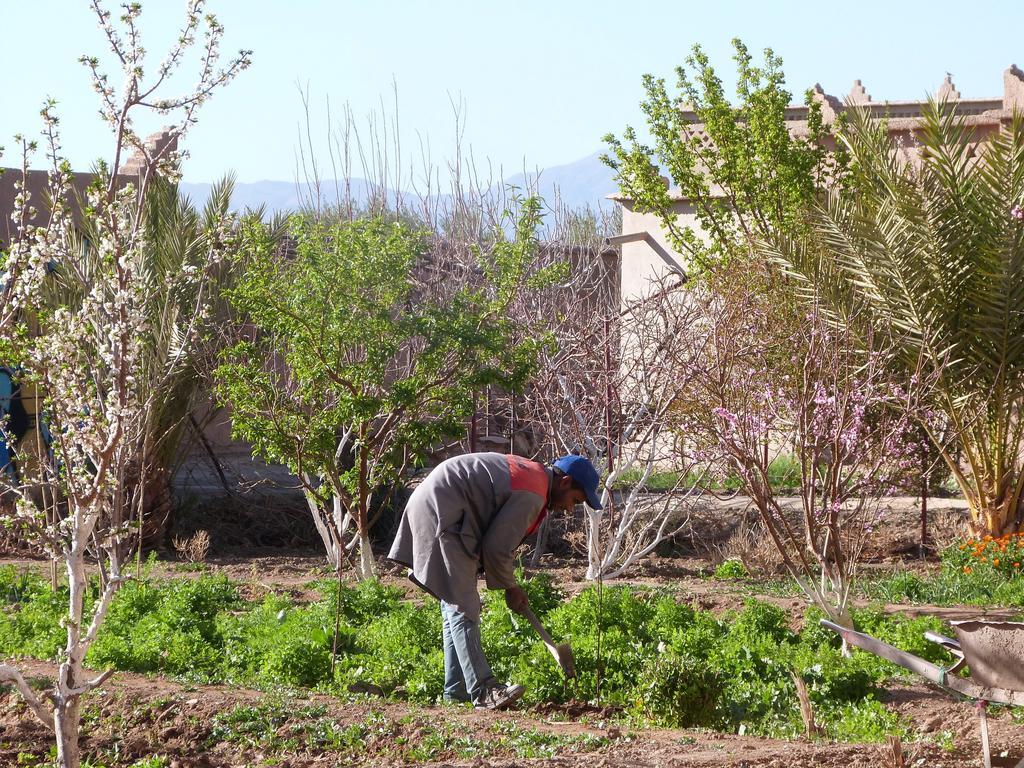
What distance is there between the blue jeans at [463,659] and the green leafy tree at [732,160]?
776 centimetres

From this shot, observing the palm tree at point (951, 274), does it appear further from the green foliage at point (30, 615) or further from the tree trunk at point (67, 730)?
the tree trunk at point (67, 730)

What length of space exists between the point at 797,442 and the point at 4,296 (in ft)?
17.8

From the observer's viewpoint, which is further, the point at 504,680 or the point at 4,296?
the point at 504,680

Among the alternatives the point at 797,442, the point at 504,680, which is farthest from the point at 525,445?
the point at 504,680

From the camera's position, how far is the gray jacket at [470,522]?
19.9 ft

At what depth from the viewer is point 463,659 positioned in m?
6.20

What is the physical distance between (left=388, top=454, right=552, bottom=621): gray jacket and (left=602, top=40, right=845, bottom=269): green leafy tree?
752cm

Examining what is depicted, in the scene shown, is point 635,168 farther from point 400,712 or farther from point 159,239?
point 400,712

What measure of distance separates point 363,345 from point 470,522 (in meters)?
3.50

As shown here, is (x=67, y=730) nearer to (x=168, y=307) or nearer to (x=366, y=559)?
(x=366, y=559)

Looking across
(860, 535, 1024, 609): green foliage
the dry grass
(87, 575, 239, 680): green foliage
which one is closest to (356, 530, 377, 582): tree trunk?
(87, 575, 239, 680): green foliage

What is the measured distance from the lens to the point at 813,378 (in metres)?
8.00

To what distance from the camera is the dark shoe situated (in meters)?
6.04

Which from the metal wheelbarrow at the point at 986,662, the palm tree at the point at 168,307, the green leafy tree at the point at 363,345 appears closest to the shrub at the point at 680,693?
the metal wheelbarrow at the point at 986,662
